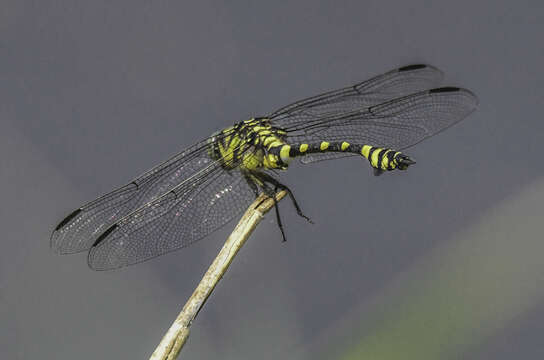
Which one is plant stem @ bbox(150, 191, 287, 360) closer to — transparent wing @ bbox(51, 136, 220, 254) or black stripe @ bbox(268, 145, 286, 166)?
black stripe @ bbox(268, 145, 286, 166)

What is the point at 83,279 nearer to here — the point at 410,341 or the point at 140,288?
the point at 140,288

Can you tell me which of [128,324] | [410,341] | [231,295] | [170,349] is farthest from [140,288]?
[410,341]

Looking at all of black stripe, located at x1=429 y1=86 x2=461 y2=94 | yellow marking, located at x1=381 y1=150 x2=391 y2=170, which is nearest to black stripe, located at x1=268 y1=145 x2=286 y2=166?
yellow marking, located at x1=381 y1=150 x2=391 y2=170

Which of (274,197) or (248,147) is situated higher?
(248,147)

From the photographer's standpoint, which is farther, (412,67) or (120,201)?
(412,67)

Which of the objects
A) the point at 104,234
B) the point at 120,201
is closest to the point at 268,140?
the point at 120,201

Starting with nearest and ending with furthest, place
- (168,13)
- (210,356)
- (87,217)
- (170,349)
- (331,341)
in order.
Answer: (170,349), (331,341), (87,217), (210,356), (168,13)

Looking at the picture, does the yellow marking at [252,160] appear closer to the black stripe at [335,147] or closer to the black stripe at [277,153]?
the black stripe at [277,153]

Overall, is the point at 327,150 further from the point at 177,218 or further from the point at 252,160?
the point at 177,218
